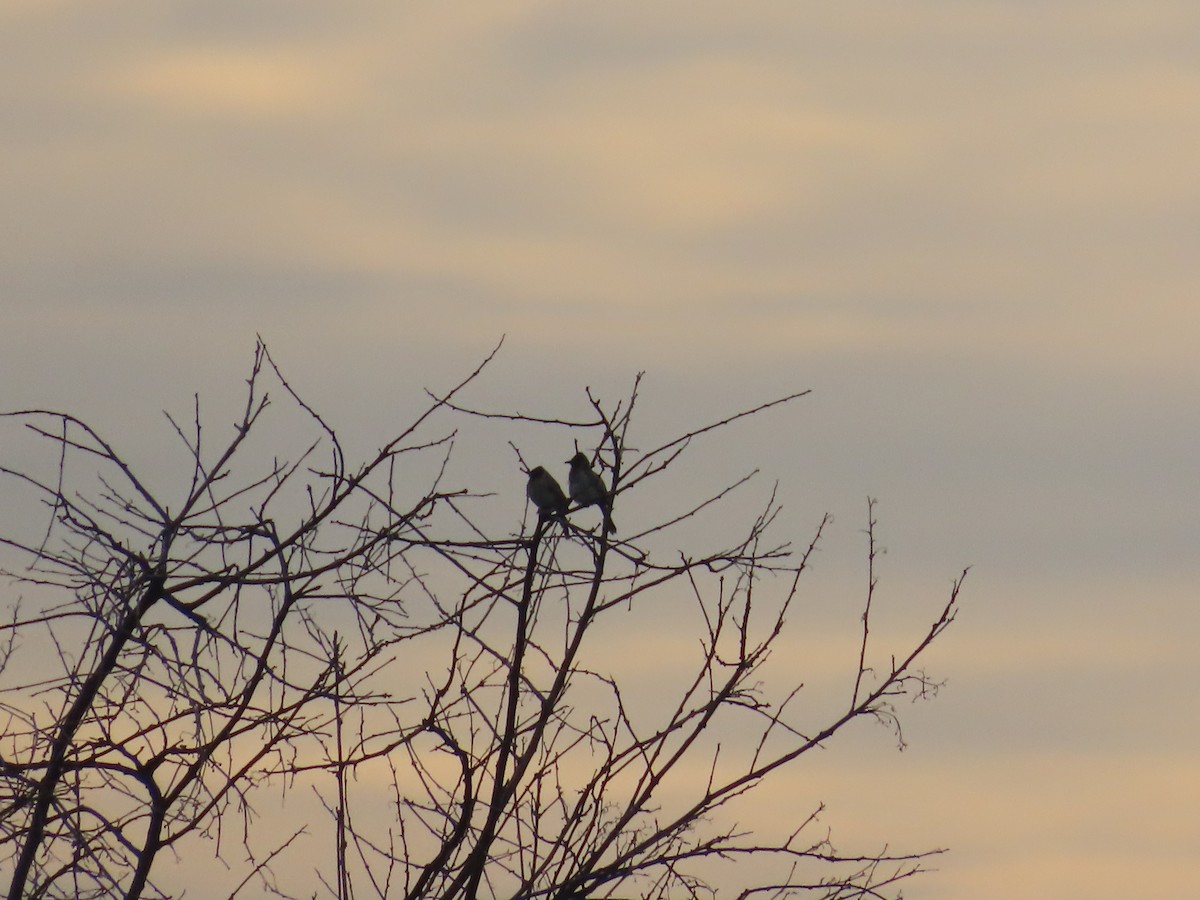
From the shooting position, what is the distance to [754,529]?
7.82 metres

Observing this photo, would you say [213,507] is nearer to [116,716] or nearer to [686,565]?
[116,716]

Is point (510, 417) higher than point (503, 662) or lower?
higher

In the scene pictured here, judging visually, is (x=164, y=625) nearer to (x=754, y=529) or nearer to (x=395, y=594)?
(x=395, y=594)

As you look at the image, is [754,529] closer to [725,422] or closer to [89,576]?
[725,422]

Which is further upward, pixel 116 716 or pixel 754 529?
pixel 754 529

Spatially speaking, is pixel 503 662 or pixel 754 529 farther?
pixel 754 529

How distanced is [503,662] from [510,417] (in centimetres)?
90

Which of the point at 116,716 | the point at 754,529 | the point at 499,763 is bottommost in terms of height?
the point at 499,763

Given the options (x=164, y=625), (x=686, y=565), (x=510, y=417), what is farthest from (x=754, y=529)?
(x=164, y=625)

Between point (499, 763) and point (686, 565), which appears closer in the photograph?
point (499, 763)

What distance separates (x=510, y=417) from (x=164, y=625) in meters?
1.48

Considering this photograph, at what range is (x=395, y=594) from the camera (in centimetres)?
770

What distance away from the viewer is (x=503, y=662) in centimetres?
728

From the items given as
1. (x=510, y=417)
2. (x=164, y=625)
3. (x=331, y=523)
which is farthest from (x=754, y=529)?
(x=164, y=625)
